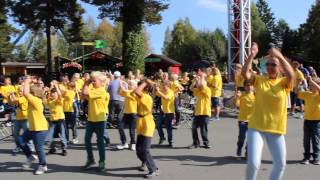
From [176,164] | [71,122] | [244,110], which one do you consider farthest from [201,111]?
[71,122]

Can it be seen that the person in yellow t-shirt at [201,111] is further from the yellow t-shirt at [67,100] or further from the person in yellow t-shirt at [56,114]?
the yellow t-shirt at [67,100]

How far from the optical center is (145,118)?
838 centimetres

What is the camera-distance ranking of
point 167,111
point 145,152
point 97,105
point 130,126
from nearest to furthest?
point 145,152, point 97,105, point 130,126, point 167,111

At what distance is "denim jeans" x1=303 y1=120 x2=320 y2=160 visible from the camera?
922cm

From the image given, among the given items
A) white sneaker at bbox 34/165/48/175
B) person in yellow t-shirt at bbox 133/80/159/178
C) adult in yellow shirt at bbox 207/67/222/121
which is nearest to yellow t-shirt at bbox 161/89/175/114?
person in yellow t-shirt at bbox 133/80/159/178

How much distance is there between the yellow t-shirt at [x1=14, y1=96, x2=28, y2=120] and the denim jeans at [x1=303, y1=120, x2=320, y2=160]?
5886 mm

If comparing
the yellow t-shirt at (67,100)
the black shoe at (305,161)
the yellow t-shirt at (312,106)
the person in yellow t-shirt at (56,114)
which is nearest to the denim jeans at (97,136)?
the person in yellow t-shirt at (56,114)

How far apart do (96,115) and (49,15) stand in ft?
79.1

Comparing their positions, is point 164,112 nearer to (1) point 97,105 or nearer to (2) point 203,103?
(2) point 203,103

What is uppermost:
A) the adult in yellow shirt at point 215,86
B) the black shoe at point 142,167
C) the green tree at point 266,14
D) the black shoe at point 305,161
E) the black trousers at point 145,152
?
the green tree at point 266,14

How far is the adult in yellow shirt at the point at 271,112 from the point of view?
5752 millimetres

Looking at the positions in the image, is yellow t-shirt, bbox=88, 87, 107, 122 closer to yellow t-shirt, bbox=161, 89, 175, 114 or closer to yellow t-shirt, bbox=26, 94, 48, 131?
yellow t-shirt, bbox=26, 94, 48, 131

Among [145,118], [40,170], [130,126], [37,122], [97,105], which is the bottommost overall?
[40,170]

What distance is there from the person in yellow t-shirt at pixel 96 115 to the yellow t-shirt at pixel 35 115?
0.86 metres
